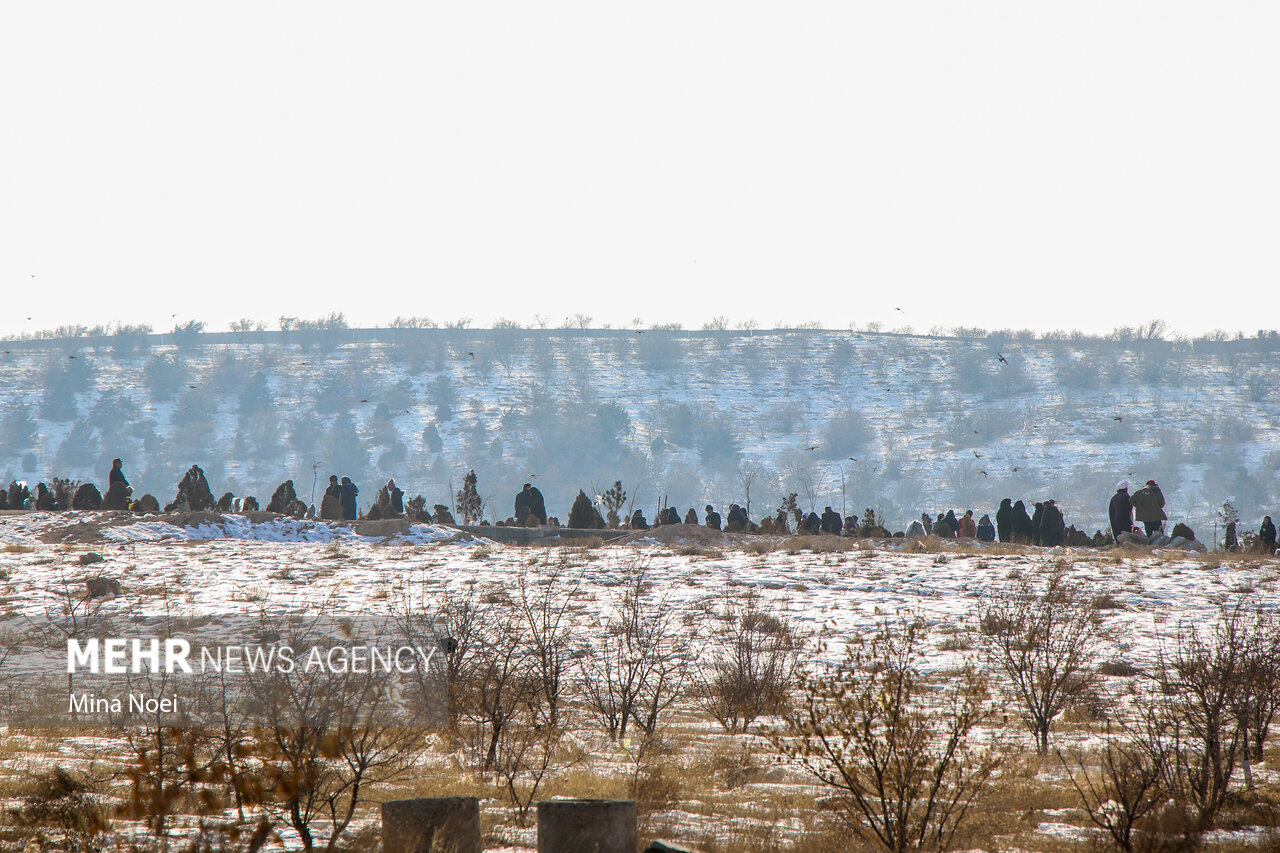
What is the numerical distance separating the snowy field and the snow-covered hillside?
5824 cm

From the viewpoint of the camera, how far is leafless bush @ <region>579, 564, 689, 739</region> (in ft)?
30.4

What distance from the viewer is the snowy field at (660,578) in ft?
41.6

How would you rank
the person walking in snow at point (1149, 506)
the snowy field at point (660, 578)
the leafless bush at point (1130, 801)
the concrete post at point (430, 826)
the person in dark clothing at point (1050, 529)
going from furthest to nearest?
the person in dark clothing at point (1050, 529) < the person walking in snow at point (1149, 506) < the snowy field at point (660, 578) < the leafless bush at point (1130, 801) < the concrete post at point (430, 826)

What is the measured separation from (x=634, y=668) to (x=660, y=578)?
5977 millimetres

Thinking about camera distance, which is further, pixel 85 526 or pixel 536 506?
pixel 536 506

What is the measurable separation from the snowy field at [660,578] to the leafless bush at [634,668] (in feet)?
0.91

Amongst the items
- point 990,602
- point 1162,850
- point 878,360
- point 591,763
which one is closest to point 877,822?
point 1162,850

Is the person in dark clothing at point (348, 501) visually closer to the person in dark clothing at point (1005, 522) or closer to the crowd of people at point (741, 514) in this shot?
the crowd of people at point (741, 514)

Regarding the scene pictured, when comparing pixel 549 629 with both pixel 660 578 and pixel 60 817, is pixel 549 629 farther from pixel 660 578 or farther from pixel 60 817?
pixel 60 817

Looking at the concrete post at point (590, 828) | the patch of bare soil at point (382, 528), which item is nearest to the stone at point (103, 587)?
the patch of bare soil at point (382, 528)

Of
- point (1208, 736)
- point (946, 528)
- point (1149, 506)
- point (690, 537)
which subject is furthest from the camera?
point (946, 528)

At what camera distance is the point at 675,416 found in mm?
107812

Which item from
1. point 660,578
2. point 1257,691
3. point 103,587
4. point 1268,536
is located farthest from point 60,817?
point 1268,536

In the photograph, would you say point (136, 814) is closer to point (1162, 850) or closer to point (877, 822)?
point (877, 822)
